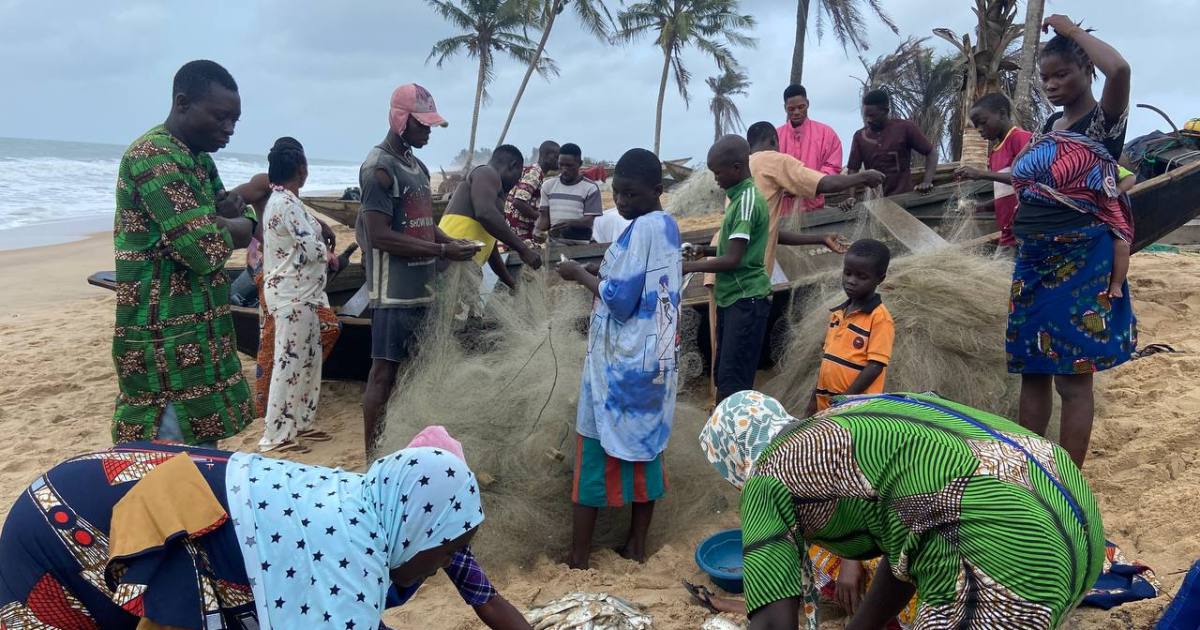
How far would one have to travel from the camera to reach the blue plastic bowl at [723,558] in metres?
3.10

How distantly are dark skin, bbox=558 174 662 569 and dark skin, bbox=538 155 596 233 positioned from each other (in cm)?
398

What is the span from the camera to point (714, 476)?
3949mm

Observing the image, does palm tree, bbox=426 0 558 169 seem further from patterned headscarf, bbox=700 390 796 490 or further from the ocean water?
patterned headscarf, bbox=700 390 796 490

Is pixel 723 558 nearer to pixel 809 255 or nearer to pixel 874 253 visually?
pixel 874 253

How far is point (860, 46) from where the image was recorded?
21953mm

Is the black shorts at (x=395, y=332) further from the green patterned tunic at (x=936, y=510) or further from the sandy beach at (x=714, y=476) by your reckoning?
the green patterned tunic at (x=936, y=510)

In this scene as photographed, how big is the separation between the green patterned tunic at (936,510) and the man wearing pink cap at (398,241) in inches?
109

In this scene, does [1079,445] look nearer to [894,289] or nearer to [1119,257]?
[1119,257]

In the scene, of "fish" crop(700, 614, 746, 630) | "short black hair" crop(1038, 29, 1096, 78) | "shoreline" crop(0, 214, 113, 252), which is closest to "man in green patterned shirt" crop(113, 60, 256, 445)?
"fish" crop(700, 614, 746, 630)

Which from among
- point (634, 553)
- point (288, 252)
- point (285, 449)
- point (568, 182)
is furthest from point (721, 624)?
point (568, 182)

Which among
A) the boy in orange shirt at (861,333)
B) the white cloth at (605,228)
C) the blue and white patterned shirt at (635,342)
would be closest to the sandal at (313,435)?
the blue and white patterned shirt at (635,342)

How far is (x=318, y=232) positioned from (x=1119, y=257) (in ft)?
13.5

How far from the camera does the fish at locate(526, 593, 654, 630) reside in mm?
2703

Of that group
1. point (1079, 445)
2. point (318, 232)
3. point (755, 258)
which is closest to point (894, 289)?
point (755, 258)
